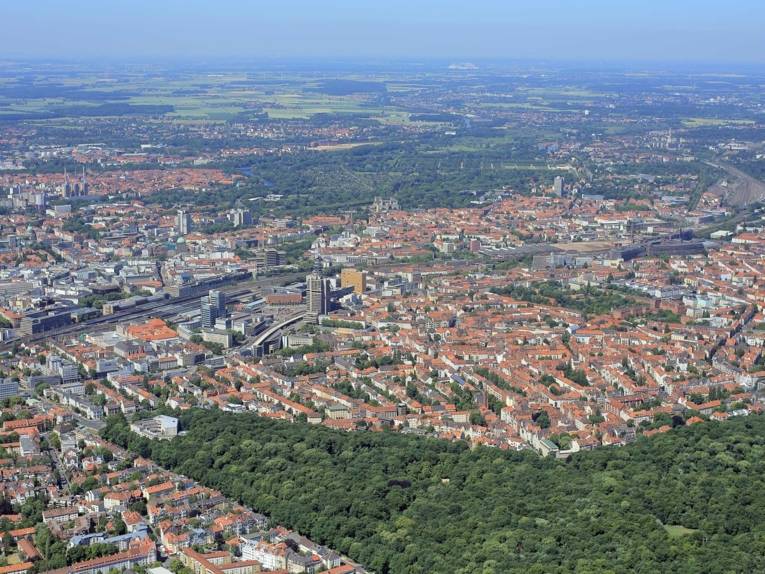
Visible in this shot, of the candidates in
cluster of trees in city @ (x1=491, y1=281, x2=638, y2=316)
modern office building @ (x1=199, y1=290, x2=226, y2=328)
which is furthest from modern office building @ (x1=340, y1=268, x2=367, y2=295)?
modern office building @ (x1=199, y1=290, x2=226, y2=328)

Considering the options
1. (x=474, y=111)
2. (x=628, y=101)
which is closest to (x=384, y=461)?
(x=474, y=111)

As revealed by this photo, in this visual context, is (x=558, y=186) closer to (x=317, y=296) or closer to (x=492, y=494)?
(x=317, y=296)

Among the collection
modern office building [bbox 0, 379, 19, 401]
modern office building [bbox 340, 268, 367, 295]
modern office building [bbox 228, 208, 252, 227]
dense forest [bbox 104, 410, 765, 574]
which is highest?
dense forest [bbox 104, 410, 765, 574]

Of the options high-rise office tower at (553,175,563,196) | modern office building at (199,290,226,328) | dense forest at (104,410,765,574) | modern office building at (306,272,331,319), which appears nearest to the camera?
dense forest at (104,410,765,574)

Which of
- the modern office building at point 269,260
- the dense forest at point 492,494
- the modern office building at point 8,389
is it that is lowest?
the modern office building at point 269,260

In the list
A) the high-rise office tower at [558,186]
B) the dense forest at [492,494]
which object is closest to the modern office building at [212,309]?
the dense forest at [492,494]

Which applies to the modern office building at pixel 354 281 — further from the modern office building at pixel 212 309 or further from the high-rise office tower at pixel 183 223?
the high-rise office tower at pixel 183 223

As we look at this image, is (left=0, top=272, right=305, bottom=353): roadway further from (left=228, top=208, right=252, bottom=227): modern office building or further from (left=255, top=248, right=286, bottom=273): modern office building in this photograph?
(left=228, top=208, right=252, bottom=227): modern office building

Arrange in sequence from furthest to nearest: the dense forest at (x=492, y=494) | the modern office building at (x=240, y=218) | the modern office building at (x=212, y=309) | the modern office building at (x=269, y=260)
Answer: the modern office building at (x=240, y=218) < the modern office building at (x=269, y=260) < the modern office building at (x=212, y=309) < the dense forest at (x=492, y=494)

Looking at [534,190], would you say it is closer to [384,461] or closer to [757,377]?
[757,377]
